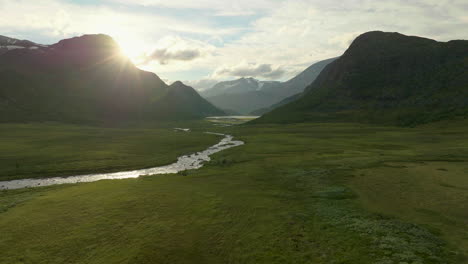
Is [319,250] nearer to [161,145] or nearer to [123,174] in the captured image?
[123,174]

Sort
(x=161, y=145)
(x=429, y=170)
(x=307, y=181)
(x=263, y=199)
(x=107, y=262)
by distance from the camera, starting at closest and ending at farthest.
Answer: (x=107, y=262), (x=263, y=199), (x=307, y=181), (x=429, y=170), (x=161, y=145)

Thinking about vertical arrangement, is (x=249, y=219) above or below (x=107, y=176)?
above

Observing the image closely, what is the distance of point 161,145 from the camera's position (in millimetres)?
114688

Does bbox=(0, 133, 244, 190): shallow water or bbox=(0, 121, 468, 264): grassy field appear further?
bbox=(0, 133, 244, 190): shallow water

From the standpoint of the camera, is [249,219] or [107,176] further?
[107,176]

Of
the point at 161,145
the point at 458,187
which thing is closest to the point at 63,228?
the point at 458,187

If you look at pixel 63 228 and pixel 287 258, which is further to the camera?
pixel 63 228

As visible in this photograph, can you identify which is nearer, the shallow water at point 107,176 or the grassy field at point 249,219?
the grassy field at point 249,219

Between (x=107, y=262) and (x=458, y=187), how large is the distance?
48.2 meters

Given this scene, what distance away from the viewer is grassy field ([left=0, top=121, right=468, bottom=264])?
83.4 ft

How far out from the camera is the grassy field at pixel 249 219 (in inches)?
1000

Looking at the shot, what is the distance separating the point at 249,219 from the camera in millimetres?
33406

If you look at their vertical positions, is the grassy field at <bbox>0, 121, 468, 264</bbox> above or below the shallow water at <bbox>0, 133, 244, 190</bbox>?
above

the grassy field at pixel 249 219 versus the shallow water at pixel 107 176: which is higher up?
the grassy field at pixel 249 219
